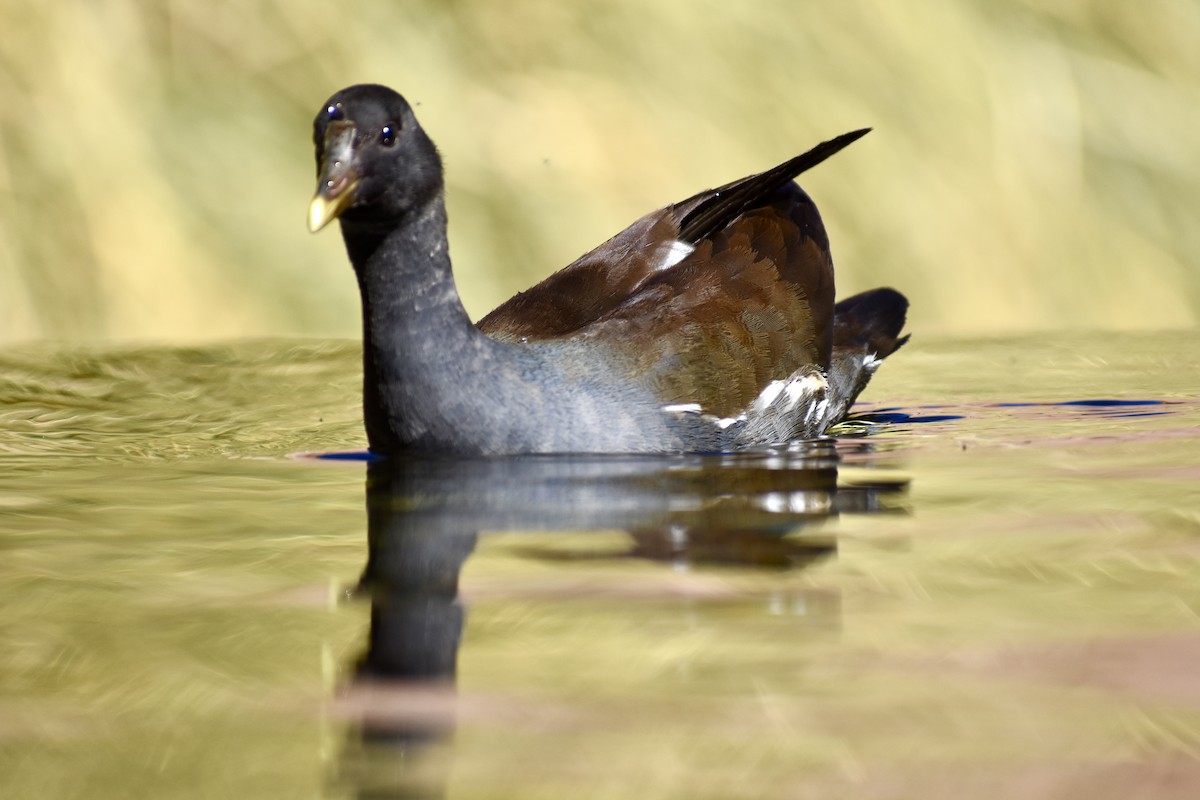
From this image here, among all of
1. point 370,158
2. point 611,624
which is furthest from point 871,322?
point 611,624

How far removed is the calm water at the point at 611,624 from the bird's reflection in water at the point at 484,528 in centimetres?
1

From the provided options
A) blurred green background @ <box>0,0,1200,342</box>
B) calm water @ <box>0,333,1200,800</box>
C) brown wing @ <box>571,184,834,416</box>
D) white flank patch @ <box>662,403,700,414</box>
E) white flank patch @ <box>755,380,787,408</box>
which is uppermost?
blurred green background @ <box>0,0,1200,342</box>

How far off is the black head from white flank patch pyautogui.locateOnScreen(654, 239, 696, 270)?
0.93 m

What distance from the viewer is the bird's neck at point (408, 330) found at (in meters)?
5.19

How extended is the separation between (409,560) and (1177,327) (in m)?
8.32

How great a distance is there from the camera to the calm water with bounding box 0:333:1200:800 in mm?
2211

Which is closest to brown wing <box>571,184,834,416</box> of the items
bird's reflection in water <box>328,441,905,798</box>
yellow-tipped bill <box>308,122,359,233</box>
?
bird's reflection in water <box>328,441,905,798</box>

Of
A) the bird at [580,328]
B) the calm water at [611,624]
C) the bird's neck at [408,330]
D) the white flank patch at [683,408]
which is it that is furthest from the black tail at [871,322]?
the bird's neck at [408,330]

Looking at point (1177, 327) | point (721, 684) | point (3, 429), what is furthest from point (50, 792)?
point (1177, 327)

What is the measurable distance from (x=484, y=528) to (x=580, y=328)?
1802mm

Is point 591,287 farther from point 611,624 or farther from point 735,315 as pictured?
point 611,624

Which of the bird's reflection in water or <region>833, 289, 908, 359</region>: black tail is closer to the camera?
the bird's reflection in water

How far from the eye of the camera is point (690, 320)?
565 centimetres

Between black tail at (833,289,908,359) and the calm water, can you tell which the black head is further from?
black tail at (833,289,908,359)
